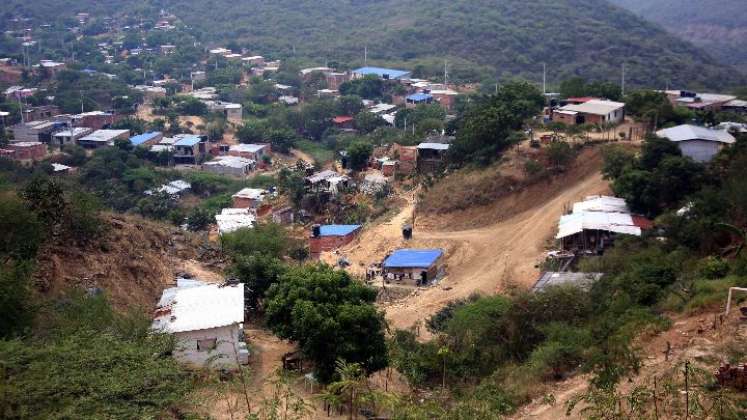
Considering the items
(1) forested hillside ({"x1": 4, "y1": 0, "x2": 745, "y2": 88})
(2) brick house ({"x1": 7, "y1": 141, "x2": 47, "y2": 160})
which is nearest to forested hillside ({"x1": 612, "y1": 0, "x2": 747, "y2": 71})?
(1) forested hillside ({"x1": 4, "y1": 0, "x2": 745, "y2": 88})

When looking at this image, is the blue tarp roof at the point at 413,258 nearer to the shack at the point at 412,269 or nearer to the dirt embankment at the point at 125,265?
the shack at the point at 412,269

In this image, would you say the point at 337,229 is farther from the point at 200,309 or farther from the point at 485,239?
the point at 200,309

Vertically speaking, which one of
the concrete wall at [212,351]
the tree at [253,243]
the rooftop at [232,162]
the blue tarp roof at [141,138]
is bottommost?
the rooftop at [232,162]

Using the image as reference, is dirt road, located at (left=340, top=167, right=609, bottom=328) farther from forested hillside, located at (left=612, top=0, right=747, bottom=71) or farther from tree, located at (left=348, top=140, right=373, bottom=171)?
forested hillside, located at (left=612, top=0, right=747, bottom=71)

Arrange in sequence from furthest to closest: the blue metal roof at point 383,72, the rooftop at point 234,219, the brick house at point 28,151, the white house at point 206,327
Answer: the blue metal roof at point 383,72, the brick house at point 28,151, the rooftop at point 234,219, the white house at point 206,327

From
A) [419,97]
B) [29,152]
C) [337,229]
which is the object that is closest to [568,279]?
[337,229]

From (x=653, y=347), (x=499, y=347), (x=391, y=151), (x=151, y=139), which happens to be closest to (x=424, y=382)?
(x=499, y=347)

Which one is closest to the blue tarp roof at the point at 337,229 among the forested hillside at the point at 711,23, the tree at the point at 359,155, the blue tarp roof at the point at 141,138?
the tree at the point at 359,155
